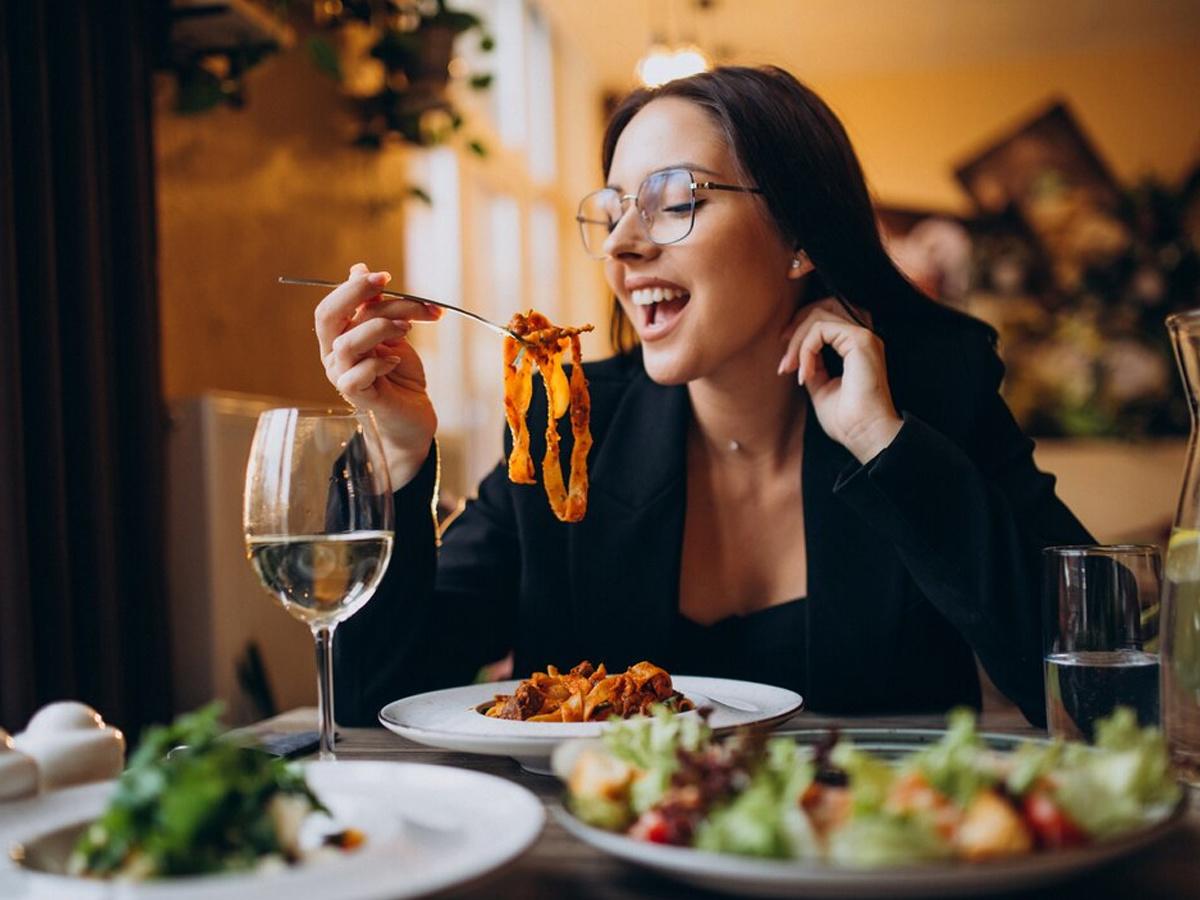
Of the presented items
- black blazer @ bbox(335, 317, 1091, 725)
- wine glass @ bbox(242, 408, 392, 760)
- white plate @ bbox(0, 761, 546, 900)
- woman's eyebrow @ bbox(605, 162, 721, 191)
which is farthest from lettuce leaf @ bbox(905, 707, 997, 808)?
woman's eyebrow @ bbox(605, 162, 721, 191)

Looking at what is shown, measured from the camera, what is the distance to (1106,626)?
35.1 inches

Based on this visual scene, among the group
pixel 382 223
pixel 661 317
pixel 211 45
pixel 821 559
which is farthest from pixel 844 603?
pixel 382 223

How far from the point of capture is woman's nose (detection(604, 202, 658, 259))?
57.9 inches

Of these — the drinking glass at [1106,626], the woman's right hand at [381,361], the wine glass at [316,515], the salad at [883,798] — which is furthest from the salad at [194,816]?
the woman's right hand at [381,361]

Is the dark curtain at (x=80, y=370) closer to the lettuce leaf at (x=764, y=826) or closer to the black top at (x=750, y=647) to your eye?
the black top at (x=750, y=647)

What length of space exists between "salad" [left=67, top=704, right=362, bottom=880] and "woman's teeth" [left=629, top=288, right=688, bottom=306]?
40.0 inches

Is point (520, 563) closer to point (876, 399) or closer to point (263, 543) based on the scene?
point (876, 399)

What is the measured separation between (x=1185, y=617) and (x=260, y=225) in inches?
112

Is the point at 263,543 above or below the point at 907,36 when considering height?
below

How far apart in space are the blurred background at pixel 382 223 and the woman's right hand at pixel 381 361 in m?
0.98

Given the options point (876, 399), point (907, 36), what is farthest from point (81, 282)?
point (907, 36)

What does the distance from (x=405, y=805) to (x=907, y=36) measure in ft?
22.8

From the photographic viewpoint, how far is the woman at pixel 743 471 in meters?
1.30

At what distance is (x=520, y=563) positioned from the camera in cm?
163
